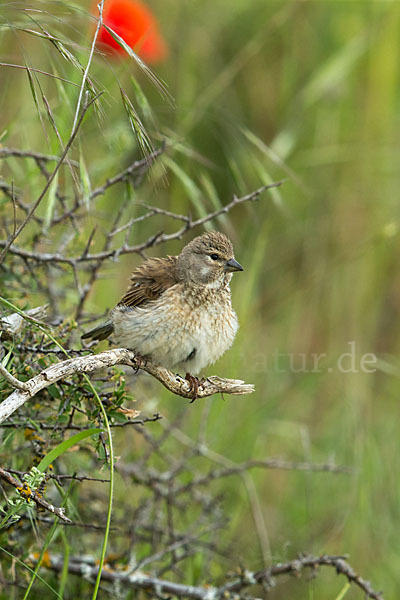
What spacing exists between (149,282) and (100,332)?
0.32 metres

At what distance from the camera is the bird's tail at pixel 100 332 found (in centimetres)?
316

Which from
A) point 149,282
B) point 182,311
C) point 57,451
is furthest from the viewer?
point 149,282

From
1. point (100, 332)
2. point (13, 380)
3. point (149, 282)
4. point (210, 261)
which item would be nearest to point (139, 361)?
point (100, 332)

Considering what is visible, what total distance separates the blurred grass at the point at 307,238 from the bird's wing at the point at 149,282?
2.44 ft

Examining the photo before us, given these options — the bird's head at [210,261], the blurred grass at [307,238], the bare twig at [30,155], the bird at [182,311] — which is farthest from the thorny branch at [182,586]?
the bare twig at [30,155]

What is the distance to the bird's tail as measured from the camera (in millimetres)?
3162

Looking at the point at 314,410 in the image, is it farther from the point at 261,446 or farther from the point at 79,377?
the point at 79,377

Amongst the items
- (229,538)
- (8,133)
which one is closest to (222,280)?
(8,133)

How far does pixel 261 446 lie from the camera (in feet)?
14.1

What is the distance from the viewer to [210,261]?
3.39 metres

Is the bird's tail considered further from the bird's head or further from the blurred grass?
the blurred grass

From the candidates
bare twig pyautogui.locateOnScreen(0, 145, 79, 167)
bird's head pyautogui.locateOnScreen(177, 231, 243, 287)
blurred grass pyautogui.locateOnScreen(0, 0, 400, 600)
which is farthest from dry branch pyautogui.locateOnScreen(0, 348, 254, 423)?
blurred grass pyautogui.locateOnScreen(0, 0, 400, 600)

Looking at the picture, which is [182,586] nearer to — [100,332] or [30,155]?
[100,332]

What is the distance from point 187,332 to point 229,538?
1388mm
